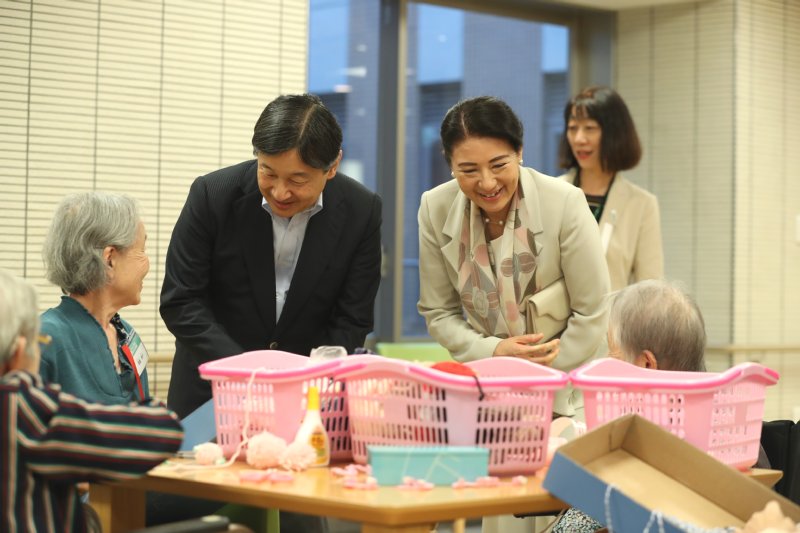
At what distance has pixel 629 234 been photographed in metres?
3.88

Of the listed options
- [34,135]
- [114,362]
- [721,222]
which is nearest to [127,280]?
[114,362]

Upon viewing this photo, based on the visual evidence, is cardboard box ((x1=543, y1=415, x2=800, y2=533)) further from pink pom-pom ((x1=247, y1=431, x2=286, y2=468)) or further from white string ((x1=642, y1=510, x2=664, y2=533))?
pink pom-pom ((x1=247, y1=431, x2=286, y2=468))

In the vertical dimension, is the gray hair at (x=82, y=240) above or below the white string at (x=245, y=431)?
above

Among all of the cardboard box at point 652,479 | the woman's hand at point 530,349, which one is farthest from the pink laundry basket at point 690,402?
the woman's hand at point 530,349

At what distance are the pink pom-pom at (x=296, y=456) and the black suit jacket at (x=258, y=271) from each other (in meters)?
0.75

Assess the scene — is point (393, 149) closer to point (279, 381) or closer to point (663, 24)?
point (663, 24)

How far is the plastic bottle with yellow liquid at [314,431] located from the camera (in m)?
1.82

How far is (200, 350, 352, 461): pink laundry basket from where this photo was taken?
184cm

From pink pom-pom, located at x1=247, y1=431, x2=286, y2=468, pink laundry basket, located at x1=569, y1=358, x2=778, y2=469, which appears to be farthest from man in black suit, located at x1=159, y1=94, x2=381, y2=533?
pink laundry basket, located at x1=569, y1=358, x2=778, y2=469

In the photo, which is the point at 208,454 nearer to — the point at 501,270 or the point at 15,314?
the point at 15,314

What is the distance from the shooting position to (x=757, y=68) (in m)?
4.81

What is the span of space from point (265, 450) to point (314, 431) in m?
0.10

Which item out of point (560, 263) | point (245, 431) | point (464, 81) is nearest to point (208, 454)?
point (245, 431)

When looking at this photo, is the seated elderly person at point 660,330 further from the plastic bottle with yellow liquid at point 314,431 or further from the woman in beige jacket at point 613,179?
the woman in beige jacket at point 613,179
